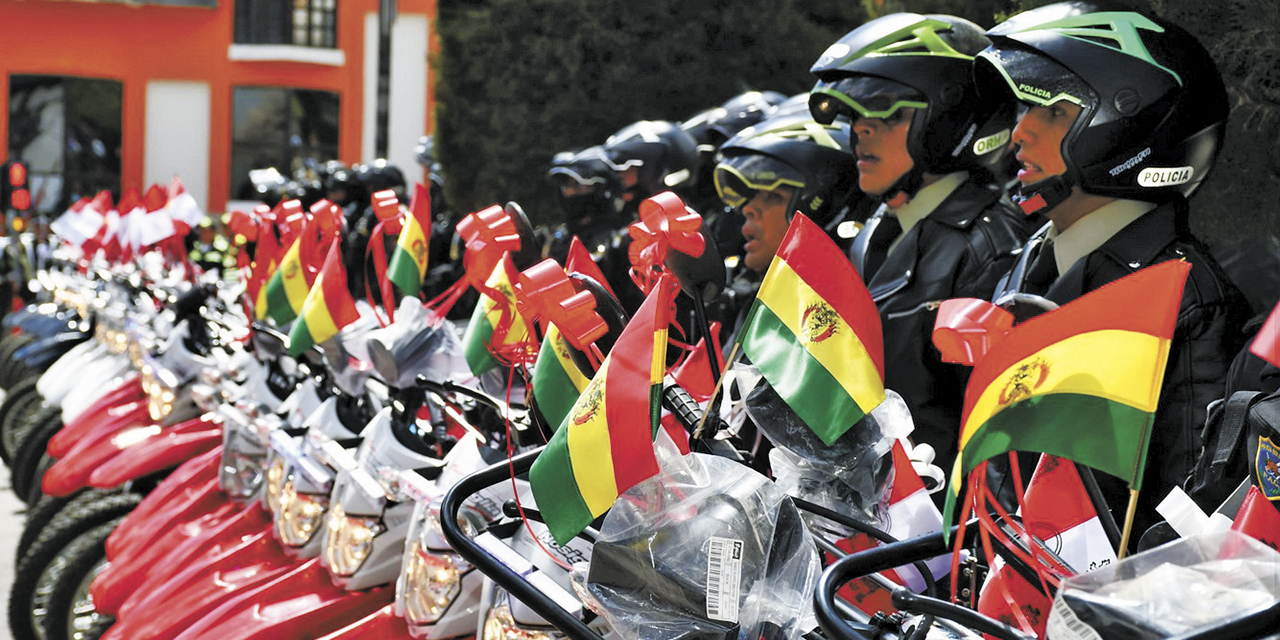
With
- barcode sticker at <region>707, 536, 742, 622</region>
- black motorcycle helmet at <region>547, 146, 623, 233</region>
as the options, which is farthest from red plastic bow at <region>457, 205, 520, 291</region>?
black motorcycle helmet at <region>547, 146, 623, 233</region>

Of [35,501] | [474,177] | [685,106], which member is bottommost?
[35,501]

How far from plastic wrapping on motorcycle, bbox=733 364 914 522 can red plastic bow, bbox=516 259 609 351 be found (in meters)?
0.26

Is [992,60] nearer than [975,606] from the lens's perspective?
No

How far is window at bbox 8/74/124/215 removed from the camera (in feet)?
82.0

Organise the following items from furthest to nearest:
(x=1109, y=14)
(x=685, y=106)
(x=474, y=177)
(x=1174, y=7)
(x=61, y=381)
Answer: (x=474, y=177)
(x=685, y=106)
(x=61, y=381)
(x=1174, y=7)
(x=1109, y=14)

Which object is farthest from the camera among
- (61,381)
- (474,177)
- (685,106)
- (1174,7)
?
(474,177)

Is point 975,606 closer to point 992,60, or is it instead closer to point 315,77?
point 992,60

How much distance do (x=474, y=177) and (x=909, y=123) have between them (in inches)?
307

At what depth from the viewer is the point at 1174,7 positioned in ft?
11.2

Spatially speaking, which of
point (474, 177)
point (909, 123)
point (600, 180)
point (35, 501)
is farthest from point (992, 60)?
point (474, 177)

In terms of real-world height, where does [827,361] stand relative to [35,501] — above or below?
above

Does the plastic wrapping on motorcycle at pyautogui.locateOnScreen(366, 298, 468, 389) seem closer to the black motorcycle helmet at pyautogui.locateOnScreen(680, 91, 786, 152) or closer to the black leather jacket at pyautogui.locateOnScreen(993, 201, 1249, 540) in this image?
the black leather jacket at pyautogui.locateOnScreen(993, 201, 1249, 540)

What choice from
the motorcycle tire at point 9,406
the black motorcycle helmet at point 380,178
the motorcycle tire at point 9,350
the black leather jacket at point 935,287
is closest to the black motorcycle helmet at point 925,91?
the black leather jacket at point 935,287

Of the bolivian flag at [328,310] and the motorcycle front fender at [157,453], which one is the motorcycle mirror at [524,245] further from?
the motorcycle front fender at [157,453]
